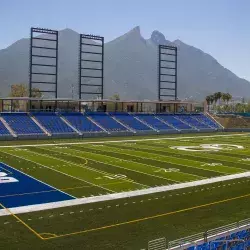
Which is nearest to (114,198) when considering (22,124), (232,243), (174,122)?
(232,243)

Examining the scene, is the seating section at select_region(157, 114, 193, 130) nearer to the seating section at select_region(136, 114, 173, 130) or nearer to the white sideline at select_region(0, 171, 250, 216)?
the seating section at select_region(136, 114, 173, 130)

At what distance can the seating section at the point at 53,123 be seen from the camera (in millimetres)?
55656

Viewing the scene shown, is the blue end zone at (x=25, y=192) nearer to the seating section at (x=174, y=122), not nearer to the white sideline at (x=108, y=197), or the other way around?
the white sideline at (x=108, y=197)

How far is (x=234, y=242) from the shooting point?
34.6ft

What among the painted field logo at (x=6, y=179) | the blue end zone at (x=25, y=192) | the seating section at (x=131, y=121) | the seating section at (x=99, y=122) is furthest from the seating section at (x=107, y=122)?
the blue end zone at (x=25, y=192)

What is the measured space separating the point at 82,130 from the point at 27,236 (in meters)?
43.5

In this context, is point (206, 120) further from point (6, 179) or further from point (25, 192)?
point (25, 192)

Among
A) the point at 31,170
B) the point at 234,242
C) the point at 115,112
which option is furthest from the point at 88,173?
the point at 115,112

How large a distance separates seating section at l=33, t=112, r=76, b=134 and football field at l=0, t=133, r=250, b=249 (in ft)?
69.4

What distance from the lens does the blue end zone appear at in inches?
744

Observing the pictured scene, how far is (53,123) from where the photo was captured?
191 ft

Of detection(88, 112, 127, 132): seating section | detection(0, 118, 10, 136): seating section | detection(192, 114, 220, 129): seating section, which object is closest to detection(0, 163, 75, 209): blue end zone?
detection(0, 118, 10, 136): seating section

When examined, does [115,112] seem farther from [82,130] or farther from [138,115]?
[82,130]

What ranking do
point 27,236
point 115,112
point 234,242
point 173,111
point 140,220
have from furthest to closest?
point 173,111
point 115,112
point 140,220
point 27,236
point 234,242
